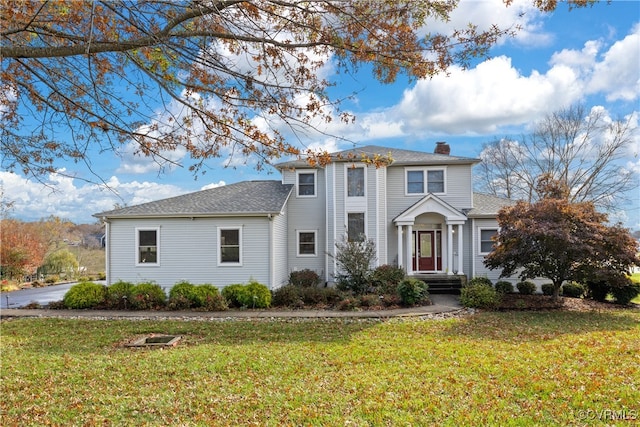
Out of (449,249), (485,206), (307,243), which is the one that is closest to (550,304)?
(449,249)

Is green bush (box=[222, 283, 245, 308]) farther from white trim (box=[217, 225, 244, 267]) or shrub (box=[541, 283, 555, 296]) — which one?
shrub (box=[541, 283, 555, 296])

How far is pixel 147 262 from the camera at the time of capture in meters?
16.2

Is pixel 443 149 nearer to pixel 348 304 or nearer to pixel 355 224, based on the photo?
pixel 355 224

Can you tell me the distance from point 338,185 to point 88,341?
1122 centimetres

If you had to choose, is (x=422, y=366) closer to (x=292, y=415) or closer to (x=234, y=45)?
(x=292, y=415)

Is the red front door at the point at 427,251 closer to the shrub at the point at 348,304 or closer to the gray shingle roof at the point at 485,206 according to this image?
the gray shingle roof at the point at 485,206

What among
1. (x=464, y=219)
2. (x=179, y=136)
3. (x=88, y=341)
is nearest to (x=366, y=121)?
(x=179, y=136)

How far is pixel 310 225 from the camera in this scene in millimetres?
18641

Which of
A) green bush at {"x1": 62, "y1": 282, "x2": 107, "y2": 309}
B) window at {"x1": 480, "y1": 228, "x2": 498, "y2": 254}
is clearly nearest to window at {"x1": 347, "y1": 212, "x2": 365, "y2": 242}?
window at {"x1": 480, "y1": 228, "x2": 498, "y2": 254}

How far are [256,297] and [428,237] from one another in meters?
8.81

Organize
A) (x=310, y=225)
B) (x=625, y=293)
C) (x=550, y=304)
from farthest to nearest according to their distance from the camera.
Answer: (x=310, y=225)
(x=625, y=293)
(x=550, y=304)

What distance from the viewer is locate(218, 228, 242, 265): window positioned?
1603cm

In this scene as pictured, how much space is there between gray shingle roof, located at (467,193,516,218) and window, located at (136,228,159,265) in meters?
12.9

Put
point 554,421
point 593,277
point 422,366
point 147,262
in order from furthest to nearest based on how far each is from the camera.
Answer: point 147,262 → point 593,277 → point 422,366 → point 554,421
